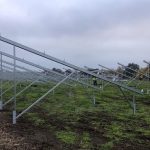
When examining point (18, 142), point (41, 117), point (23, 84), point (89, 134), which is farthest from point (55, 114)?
point (23, 84)

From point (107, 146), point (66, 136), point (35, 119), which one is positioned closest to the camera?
point (107, 146)

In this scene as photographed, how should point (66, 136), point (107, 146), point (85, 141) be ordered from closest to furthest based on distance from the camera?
point (107, 146), point (85, 141), point (66, 136)

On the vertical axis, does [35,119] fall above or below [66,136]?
above

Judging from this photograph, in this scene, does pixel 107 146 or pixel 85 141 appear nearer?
pixel 107 146

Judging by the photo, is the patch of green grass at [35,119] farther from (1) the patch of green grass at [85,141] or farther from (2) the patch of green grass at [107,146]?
(2) the patch of green grass at [107,146]

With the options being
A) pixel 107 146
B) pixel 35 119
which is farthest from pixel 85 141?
pixel 35 119

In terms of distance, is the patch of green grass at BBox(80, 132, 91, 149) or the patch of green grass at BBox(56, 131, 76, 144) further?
the patch of green grass at BBox(56, 131, 76, 144)

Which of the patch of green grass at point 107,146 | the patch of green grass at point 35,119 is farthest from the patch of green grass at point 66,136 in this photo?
the patch of green grass at point 35,119

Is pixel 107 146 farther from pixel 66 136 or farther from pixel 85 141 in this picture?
pixel 66 136

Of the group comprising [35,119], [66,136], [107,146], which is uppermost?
[35,119]

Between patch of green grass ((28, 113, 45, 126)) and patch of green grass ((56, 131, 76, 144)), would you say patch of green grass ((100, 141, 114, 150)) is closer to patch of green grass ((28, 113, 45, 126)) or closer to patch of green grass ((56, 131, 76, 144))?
patch of green grass ((56, 131, 76, 144))

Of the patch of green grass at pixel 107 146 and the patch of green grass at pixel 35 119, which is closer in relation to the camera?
the patch of green grass at pixel 107 146

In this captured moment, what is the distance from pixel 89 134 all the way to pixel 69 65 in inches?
92.3

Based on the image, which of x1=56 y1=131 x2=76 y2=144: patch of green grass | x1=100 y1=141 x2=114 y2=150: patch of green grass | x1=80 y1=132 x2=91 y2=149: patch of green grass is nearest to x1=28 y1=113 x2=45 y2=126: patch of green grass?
x1=56 y1=131 x2=76 y2=144: patch of green grass
